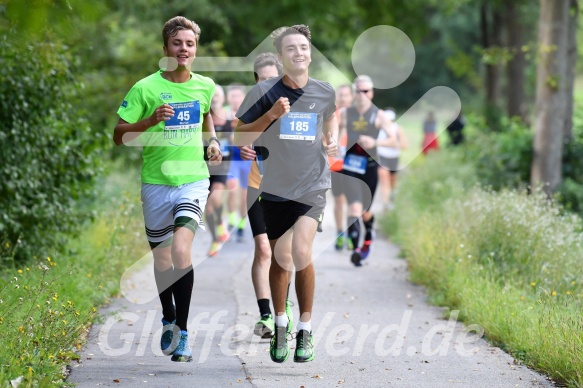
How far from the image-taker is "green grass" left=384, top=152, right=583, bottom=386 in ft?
20.9

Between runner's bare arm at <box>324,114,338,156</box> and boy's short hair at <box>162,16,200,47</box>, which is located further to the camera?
runner's bare arm at <box>324,114,338,156</box>

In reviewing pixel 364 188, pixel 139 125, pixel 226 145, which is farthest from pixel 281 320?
pixel 226 145

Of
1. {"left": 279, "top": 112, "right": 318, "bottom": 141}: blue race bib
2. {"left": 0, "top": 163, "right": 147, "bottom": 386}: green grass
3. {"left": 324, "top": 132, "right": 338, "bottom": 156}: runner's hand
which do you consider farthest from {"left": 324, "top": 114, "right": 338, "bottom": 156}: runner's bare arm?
{"left": 0, "top": 163, "right": 147, "bottom": 386}: green grass

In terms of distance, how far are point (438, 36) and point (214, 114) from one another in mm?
47164

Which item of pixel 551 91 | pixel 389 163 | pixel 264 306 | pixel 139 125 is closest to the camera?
pixel 139 125

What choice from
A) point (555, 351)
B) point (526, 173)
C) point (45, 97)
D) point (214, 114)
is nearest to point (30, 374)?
point (555, 351)

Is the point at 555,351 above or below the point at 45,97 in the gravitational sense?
below

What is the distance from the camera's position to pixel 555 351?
6.14 meters

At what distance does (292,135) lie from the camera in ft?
20.9

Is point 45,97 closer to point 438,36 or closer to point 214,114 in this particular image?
point 214,114

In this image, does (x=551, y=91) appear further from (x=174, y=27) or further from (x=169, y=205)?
(x=169, y=205)

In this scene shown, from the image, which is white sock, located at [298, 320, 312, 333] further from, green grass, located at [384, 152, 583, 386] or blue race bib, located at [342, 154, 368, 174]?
blue race bib, located at [342, 154, 368, 174]

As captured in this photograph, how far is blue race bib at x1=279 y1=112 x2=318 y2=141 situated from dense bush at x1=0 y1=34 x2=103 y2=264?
285 cm

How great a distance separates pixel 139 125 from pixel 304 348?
1.65 m
